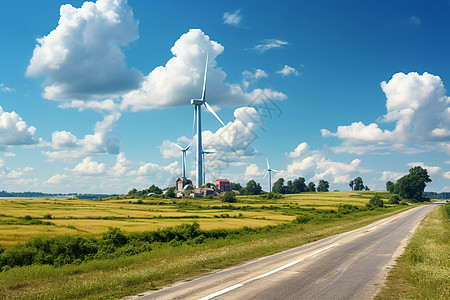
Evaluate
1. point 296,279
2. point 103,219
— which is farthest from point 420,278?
point 103,219

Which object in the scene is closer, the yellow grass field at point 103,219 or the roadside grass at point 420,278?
the roadside grass at point 420,278

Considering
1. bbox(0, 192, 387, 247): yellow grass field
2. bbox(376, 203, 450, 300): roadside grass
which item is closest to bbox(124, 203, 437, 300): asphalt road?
bbox(376, 203, 450, 300): roadside grass

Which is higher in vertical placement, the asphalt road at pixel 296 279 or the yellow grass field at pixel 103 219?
the asphalt road at pixel 296 279

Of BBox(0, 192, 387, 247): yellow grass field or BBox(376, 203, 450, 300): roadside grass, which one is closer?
BBox(376, 203, 450, 300): roadside grass

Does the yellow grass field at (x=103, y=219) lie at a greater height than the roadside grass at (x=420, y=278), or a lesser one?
lesser

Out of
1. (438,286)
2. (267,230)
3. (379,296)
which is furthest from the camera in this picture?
(267,230)

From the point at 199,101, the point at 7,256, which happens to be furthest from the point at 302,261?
the point at 199,101

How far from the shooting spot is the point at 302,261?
64.3 ft

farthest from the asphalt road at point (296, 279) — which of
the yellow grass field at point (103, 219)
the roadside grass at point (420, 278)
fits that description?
the yellow grass field at point (103, 219)

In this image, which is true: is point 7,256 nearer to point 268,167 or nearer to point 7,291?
point 7,291

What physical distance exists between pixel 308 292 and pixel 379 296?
2608 mm

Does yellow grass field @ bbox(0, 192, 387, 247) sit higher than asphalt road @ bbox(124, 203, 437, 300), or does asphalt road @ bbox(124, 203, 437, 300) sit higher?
asphalt road @ bbox(124, 203, 437, 300)

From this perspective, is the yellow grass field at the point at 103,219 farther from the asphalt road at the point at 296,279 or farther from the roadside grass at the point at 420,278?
the roadside grass at the point at 420,278

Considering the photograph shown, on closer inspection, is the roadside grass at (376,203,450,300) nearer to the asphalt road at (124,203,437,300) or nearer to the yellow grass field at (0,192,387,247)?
the asphalt road at (124,203,437,300)
